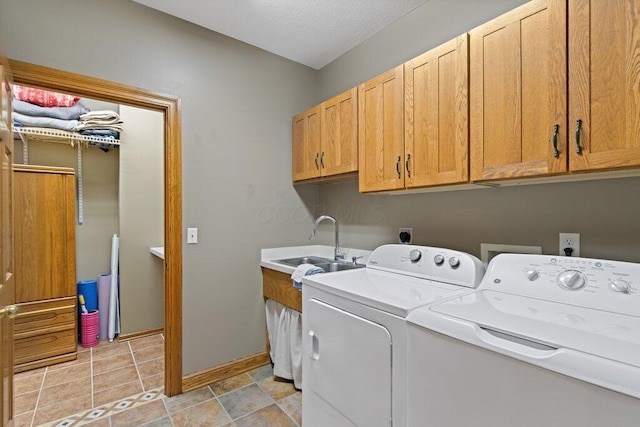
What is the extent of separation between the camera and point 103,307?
9.69 ft

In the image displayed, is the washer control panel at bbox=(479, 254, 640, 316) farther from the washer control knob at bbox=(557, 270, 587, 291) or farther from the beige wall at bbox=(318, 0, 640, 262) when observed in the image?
the beige wall at bbox=(318, 0, 640, 262)

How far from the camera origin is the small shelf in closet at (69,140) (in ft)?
8.64

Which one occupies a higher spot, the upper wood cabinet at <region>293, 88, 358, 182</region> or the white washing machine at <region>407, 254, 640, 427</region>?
the upper wood cabinet at <region>293, 88, 358, 182</region>

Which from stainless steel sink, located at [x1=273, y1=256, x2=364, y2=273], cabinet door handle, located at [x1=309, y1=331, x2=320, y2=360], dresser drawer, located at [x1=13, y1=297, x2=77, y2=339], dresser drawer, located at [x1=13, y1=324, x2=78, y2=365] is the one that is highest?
stainless steel sink, located at [x1=273, y1=256, x2=364, y2=273]

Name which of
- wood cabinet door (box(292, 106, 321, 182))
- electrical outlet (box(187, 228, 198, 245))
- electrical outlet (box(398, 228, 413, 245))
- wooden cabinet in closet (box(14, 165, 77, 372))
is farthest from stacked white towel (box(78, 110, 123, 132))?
electrical outlet (box(398, 228, 413, 245))

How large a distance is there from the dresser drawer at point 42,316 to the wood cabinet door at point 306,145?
88.9 inches

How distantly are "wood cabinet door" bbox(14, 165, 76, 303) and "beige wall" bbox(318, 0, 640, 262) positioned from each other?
7.35 feet

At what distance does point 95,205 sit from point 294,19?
275 cm

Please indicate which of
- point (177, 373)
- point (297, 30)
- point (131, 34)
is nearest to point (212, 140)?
point (131, 34)

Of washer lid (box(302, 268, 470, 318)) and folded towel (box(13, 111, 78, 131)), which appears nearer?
washer lid (box(302, 268, 470, 318))

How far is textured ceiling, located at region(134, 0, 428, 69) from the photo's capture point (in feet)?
6.36

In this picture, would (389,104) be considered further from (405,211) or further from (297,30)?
(297,30)

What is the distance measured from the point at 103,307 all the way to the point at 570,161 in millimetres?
3770

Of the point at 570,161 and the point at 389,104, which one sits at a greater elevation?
the point at 389,104
